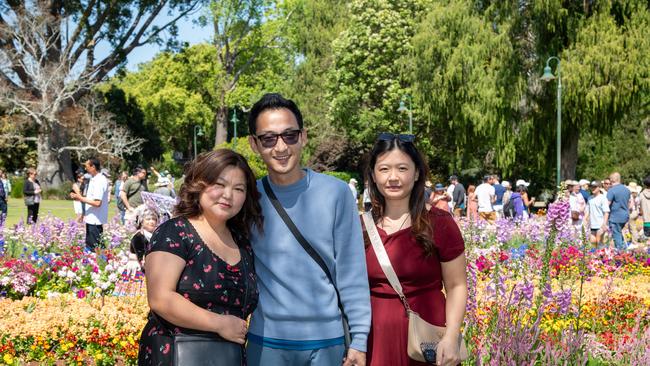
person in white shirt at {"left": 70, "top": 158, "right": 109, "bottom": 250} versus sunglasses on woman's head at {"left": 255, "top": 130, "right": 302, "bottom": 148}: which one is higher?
sunglasses on woman's head at {"left": 255, "top": 130, "right": 302, "bottom": 148}

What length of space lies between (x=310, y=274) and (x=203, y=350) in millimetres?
471

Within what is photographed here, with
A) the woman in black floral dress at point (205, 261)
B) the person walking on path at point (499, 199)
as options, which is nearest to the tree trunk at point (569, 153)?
the person walking on path at point (499, 199)

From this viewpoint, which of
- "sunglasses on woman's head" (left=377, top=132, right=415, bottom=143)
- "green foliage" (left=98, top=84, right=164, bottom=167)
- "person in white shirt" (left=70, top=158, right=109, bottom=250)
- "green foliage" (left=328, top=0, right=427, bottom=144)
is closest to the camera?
"sunglasses on woman's head" (left=377, top=132, right=415, bottom=143)

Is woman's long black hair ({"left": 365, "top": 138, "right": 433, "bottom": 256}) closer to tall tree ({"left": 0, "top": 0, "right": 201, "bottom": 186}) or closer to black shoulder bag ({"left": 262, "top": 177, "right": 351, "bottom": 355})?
black shoulder bag ({"left": 262, "top": 177, "right": 351, "bottom": 355})

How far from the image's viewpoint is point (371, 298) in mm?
2986

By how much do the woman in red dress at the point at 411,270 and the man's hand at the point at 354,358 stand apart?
234 millimetres

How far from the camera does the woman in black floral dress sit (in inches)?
98.8

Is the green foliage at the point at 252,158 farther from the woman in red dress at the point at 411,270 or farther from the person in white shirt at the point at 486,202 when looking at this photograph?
the woman in red dress at the point at 411,270

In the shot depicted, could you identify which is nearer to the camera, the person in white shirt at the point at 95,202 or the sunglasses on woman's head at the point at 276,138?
the sunglasses on woman's head at the point at 276,138

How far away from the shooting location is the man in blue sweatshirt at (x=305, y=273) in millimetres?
2699

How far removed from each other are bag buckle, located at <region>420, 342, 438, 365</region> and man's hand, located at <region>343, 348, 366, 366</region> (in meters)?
0.29

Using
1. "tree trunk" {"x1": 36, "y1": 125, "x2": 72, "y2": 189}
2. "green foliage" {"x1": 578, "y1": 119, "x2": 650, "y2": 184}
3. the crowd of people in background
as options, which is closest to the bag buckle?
the crowd of people in background

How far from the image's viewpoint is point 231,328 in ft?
8.39

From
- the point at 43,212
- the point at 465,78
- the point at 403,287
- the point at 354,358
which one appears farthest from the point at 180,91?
the point at 354,358
